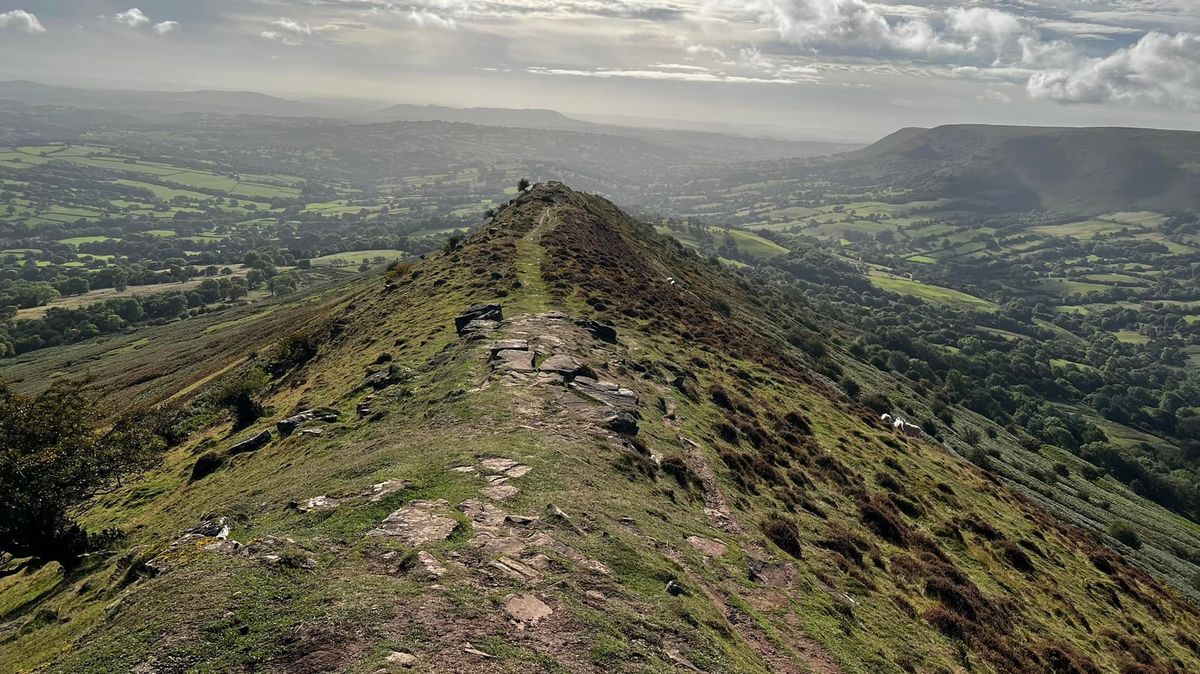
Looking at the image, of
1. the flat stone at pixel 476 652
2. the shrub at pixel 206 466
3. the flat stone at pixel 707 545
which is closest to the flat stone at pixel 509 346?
the shrub at pixel 206 466

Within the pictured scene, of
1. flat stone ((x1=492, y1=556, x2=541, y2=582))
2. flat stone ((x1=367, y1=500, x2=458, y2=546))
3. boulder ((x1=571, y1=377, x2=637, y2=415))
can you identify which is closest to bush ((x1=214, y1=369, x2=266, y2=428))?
boulder ((x1=571, y1=377, x2=637, y2=415))

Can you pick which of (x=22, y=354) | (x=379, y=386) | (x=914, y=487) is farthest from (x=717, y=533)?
(x=22, y=354)

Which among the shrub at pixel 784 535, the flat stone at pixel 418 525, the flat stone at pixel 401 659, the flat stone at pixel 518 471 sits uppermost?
the flat stone at pixel 401 659

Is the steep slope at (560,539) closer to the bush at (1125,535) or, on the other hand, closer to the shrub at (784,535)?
the shrub at (784,535)

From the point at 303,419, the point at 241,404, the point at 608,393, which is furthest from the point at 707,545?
the point at 241,404

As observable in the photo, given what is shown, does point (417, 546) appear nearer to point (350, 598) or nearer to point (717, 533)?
point (350, 598)

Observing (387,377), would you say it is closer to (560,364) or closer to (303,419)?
(303,419)

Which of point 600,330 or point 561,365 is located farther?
point 600,330
